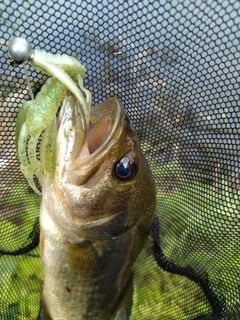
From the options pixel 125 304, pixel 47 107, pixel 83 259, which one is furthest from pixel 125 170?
pixel 125 304

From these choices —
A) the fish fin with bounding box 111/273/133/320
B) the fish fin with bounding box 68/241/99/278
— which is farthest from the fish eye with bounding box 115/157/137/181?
the fish fin with bounding box 111/273/133/320

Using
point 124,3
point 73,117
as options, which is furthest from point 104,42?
point 73,117

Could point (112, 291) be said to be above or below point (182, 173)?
below

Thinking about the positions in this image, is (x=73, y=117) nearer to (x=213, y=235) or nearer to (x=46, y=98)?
(x=46, y=98)

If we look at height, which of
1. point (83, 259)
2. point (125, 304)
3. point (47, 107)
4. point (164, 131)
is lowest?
point (125, 304)

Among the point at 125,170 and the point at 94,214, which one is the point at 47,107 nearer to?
the point at 125,170

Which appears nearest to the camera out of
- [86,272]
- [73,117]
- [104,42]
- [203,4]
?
[73,117]

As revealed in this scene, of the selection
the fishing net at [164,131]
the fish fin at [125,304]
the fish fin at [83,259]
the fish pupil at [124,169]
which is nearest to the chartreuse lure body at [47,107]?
the fish pupil at [124,169]
